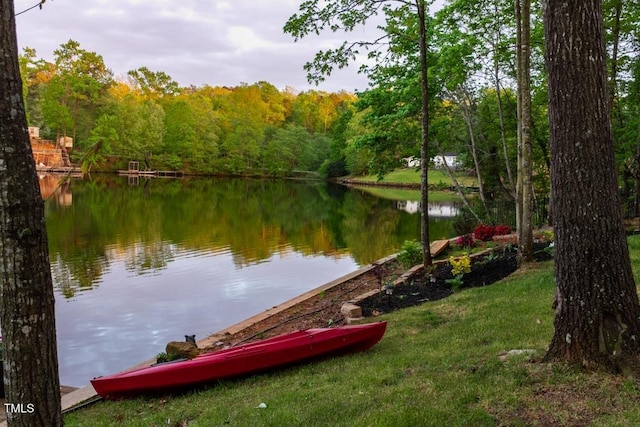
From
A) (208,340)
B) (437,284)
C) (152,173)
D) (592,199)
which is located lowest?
(208,340)

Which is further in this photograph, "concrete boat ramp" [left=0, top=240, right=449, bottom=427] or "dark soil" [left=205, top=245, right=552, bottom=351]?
"dark soil" [left=205, top=245, right=552, bottom=351]

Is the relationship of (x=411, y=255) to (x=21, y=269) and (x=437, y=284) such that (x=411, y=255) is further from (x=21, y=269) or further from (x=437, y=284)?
(x=21, y=269)

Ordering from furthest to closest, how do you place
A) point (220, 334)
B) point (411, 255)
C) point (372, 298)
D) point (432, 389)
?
point (411, 255), point (372, 298), point (220, 334), point (432, 389)

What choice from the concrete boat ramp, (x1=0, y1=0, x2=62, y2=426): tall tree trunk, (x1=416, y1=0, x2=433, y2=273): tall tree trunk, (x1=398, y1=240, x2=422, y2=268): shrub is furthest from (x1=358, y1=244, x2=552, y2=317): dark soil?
(x1=0, y1=0, x2=62, y2=426): tall tree trunk

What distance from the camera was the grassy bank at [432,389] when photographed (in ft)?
11.5

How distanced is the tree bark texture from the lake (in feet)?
11.3

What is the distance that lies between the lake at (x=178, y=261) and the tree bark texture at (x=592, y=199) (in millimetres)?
3452

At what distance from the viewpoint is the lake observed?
1004 centimetres

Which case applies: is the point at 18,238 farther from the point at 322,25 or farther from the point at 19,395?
the point at 322,25

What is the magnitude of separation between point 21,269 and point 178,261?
47.9 feet

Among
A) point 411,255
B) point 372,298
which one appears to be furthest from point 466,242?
point 372,298

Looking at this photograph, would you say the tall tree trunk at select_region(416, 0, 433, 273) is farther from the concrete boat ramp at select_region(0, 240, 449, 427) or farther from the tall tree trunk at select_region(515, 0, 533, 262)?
the concrete boat ramp at select_region(0, 240, 449, 427)

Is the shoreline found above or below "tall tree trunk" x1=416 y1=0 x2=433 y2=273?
below

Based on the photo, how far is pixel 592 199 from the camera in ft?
12.4
